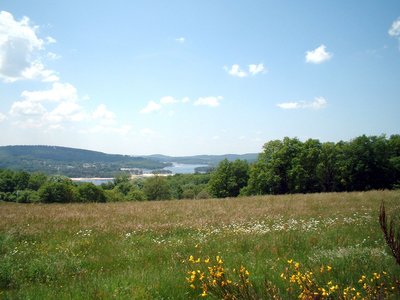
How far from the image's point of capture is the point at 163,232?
38.1ft

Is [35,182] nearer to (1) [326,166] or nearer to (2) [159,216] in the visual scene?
(1) [326,166]

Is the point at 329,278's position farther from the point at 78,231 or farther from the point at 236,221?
the point at 78,231

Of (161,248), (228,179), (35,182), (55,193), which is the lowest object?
(35,182)

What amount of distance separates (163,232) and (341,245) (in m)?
6.07

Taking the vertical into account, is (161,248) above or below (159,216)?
above

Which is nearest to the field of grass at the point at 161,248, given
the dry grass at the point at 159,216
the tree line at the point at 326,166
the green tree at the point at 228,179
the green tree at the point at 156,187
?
the dry grass at the point at 159,216

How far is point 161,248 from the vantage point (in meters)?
9.16

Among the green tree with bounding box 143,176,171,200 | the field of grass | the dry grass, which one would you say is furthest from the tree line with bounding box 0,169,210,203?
the field of grass

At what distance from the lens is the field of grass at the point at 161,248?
6.25m

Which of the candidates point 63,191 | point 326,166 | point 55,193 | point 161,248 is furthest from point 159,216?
point 63,191

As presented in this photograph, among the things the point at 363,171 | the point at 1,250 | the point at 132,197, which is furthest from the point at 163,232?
the point at 132,197

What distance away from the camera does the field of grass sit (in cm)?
625

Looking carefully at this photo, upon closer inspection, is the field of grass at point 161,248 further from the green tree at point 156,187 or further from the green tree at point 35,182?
the green tree at point 35,182

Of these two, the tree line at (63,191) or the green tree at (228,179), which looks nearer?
the green tree at (228,179)
